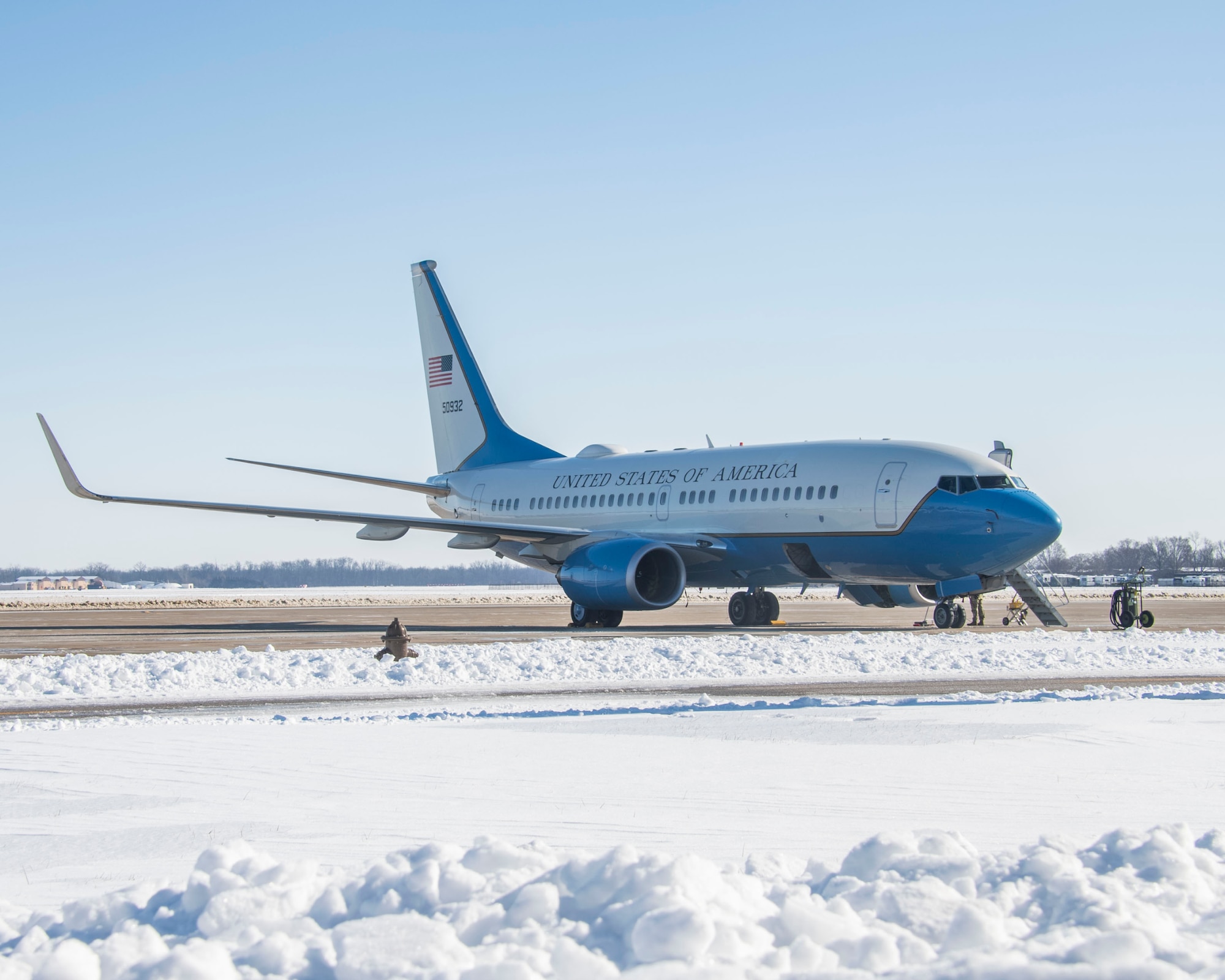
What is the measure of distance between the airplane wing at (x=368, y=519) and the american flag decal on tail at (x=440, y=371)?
8.10m

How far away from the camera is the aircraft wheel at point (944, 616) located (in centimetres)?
2627

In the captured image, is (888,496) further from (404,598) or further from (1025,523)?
(404,598)

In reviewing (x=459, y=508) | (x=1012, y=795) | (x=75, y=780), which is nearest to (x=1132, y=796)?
(x=1012, y=795)

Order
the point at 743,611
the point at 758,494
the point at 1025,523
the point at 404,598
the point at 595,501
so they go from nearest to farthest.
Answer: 1. the point at 1025,523
2. the point at 758,494
3. the point at 743,611
4. the point at 595,501
5. the point at 404,598

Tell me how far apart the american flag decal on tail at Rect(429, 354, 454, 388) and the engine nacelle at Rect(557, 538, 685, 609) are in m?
11.3

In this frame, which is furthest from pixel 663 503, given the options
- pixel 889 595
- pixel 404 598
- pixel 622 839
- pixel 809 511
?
pixel 404 598

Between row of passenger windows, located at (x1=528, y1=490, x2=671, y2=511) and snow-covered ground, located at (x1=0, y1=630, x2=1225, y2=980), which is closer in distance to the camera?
snow-covered ground, located at (x1=0, y1=630, x2=1225, y2=980)

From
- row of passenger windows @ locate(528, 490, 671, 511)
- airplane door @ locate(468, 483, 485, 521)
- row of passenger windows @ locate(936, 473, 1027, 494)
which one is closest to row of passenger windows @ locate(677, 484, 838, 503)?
row of passenger windows @ locate(528, 490, 671, 511)

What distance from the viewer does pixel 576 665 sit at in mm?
16344

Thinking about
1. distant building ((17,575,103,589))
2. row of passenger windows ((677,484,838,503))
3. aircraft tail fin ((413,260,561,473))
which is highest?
aircraft tail fin ((413,260,561,473))

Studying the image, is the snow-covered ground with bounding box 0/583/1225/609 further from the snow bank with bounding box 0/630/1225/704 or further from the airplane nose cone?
the snow bank with bounding box 0/630/1225/704

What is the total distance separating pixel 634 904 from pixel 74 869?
2.79 m

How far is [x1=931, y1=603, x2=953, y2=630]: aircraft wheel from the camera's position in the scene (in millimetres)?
26266

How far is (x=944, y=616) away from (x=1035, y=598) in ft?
7.60
